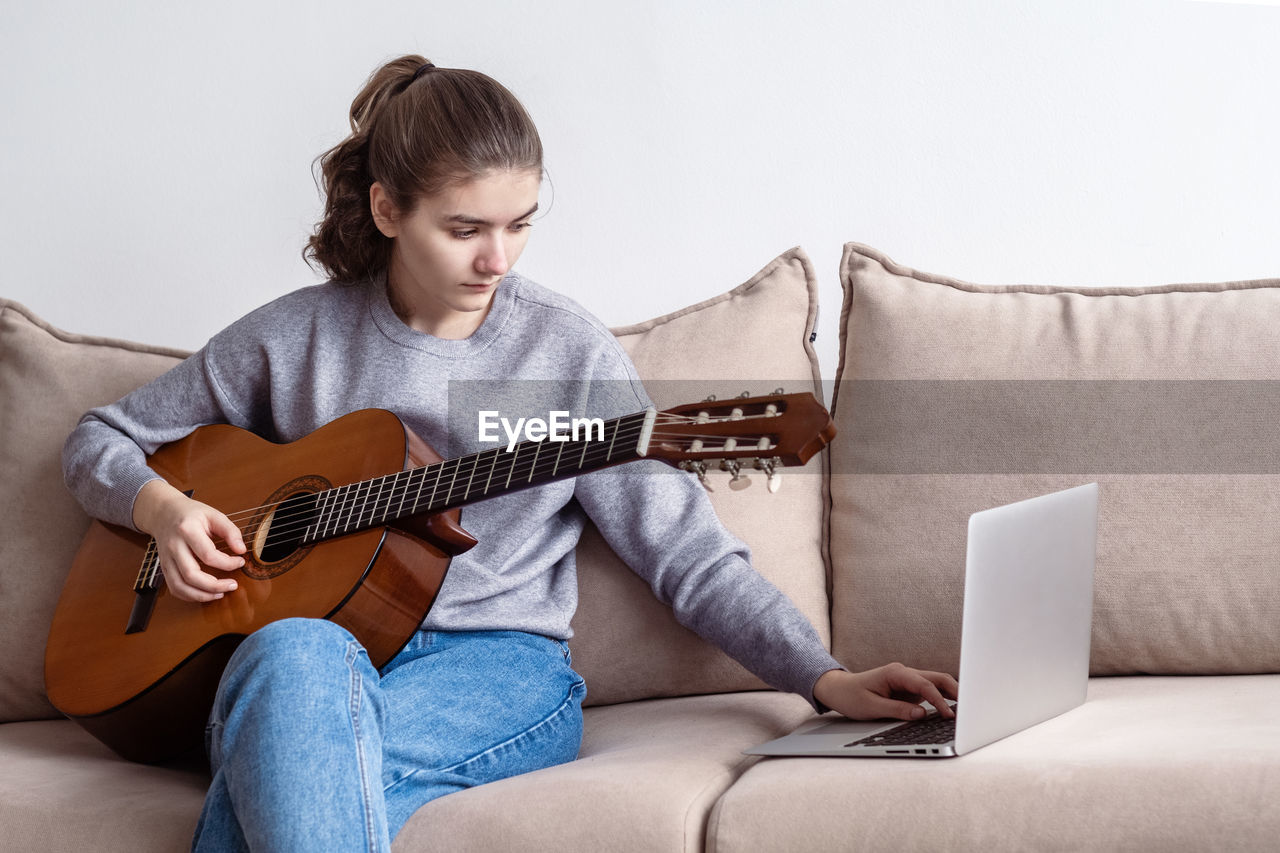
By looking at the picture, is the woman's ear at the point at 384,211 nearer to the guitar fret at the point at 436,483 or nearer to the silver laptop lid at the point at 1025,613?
the guitar fret at the point at 436,483

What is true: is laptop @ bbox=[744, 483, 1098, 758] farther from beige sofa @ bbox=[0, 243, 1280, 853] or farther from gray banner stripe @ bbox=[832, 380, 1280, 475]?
gray banner stripe @ bbox=[832, 380, 1280, 475]

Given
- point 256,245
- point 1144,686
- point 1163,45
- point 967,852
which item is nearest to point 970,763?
point 967,852

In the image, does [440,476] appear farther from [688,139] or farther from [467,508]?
[688,139]

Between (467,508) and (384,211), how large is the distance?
0.37m

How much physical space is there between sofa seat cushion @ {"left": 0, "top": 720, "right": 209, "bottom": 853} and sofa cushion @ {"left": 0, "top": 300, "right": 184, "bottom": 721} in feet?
0.71

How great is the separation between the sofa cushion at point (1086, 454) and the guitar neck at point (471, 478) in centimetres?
46

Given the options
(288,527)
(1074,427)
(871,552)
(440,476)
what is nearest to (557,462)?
(440,476)

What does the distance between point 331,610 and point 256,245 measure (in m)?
0.96

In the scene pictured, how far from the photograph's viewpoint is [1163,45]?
1.65m

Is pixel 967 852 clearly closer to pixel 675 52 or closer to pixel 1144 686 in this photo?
pixel 1144 686

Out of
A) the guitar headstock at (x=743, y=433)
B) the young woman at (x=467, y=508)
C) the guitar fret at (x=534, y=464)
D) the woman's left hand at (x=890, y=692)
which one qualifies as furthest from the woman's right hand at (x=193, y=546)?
the woman's left hand at (x=890, y=692)

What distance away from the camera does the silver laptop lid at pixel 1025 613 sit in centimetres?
92

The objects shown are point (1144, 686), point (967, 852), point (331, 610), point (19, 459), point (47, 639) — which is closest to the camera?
point (967, 852)

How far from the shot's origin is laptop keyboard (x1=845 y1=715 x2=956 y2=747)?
3.26 ft
